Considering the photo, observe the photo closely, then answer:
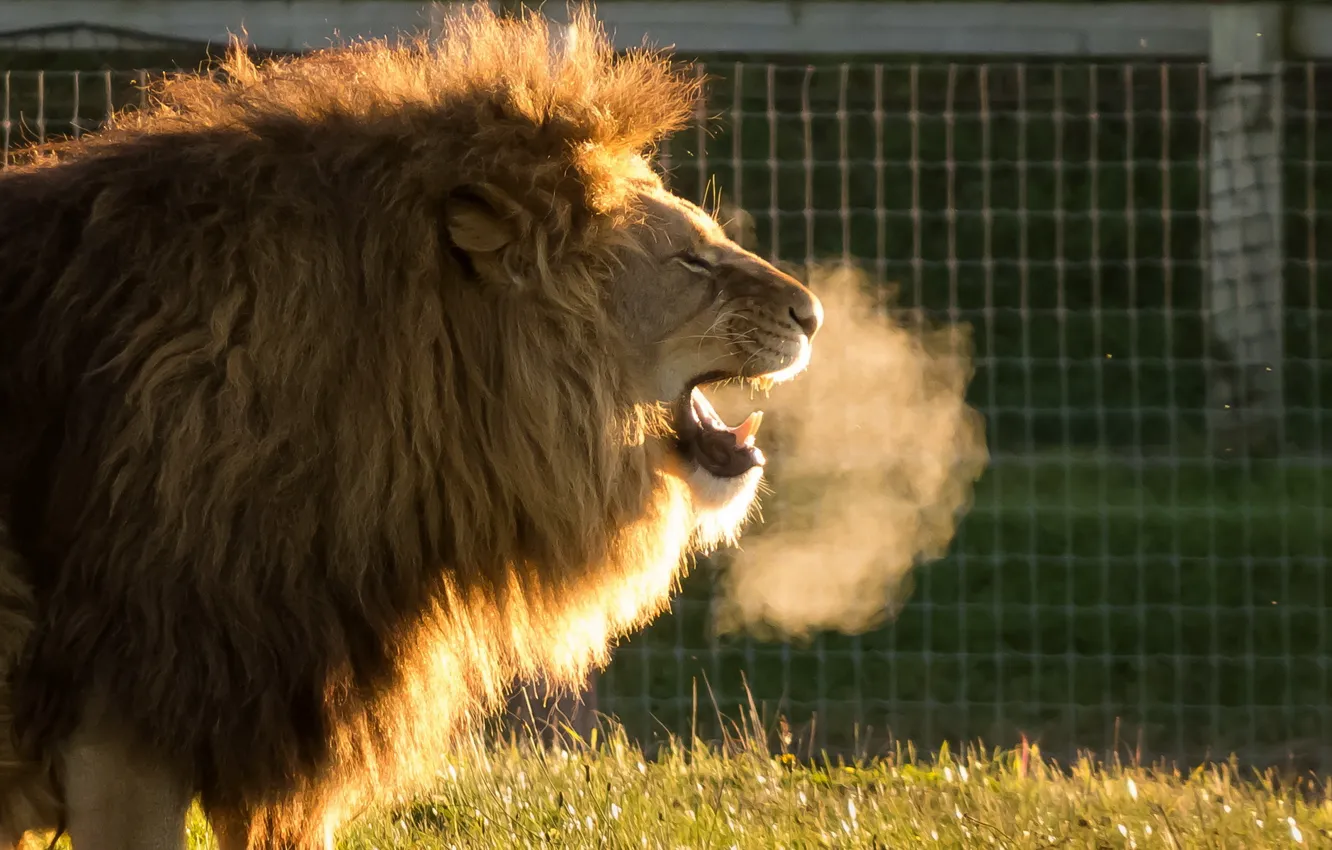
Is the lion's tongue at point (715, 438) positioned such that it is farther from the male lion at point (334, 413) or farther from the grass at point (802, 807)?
the grass at point (802, 807)

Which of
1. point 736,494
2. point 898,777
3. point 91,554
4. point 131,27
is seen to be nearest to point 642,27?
point 131,27

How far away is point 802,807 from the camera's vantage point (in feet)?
12.7

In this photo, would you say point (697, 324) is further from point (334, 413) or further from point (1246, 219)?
point (1246, 219)

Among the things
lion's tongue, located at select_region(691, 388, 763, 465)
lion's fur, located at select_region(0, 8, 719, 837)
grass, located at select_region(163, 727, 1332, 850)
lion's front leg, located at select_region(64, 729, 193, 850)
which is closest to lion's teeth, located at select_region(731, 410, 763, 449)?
lion's tongue, located at select_region(691, 388, 763, 465)

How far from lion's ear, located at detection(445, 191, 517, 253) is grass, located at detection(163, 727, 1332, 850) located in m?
1.17

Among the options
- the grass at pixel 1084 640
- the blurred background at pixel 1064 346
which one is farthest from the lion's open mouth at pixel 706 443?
the grass at pixel 1084 640

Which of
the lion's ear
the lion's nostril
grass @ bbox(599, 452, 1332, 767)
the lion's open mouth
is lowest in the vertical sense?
grass @ bbox(599, 452, 1332, 767)

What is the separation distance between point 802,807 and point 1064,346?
2.81 metres

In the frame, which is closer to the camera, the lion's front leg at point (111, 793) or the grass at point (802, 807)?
the lion's front leg at point (111, 793)

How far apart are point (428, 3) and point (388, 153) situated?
267 centimetres

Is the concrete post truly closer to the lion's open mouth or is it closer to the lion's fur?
the lion's open mouth

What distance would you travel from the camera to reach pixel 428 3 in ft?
18.2

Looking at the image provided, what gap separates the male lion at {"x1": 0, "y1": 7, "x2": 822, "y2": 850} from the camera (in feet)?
9.22

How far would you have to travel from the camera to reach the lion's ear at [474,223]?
300 cm
